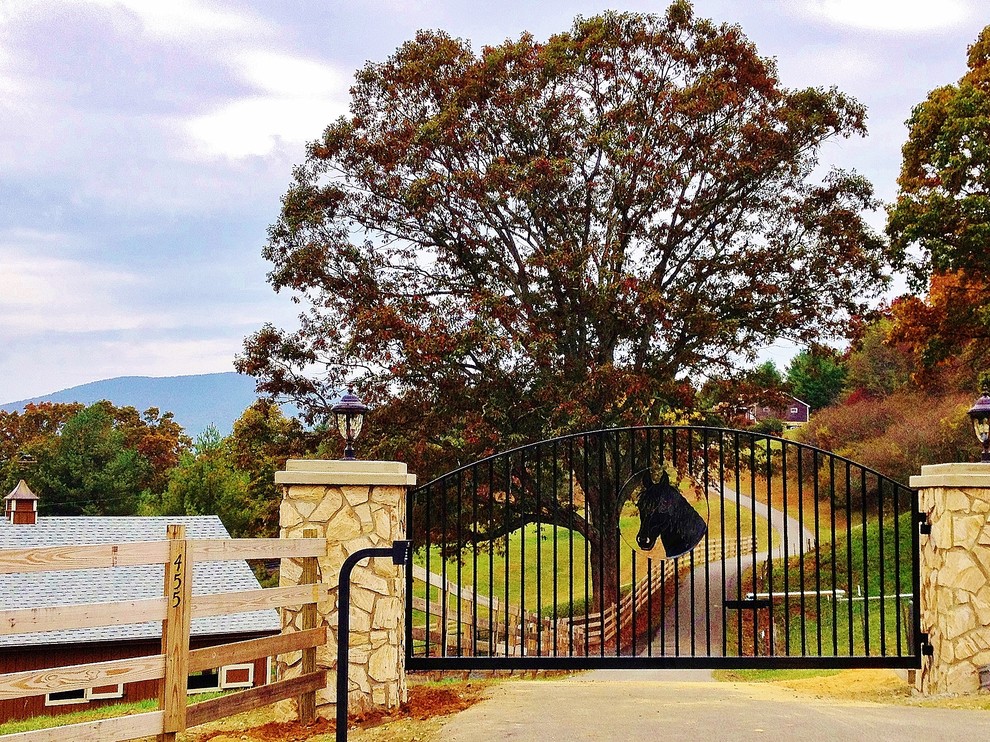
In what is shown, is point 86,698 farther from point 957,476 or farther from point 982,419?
point 982,419

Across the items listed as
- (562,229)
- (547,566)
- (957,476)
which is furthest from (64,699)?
(547,566)

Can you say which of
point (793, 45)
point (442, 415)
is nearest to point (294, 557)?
point (442, 415)

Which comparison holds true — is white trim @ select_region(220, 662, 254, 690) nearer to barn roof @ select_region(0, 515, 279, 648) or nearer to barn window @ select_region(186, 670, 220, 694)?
barn window @ select_region(186, 670, 220, 694)

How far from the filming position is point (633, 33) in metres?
17.5

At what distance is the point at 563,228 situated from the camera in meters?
17.2

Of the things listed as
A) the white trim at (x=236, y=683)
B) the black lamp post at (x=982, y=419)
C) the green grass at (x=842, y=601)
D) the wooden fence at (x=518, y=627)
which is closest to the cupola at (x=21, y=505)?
the white trim at (x=236, y=683)

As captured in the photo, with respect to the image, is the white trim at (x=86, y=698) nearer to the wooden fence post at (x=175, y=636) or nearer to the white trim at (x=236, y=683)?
the white trim at (x=236, y=683)

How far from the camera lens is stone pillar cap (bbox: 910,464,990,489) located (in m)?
7.34

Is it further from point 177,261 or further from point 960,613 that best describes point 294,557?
point 177,261

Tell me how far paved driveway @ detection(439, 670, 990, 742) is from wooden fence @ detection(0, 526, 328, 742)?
45.0 inches

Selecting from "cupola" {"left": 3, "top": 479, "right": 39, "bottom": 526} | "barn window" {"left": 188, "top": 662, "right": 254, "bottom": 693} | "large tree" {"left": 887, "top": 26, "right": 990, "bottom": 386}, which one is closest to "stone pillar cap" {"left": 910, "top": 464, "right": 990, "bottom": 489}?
"large tree" {"left": 887, "top": 26, "right": 990, "bottom": 386}

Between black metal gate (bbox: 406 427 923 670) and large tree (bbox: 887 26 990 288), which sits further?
large tree (bbox: 887 26 990 288)

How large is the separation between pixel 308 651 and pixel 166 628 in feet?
4.51

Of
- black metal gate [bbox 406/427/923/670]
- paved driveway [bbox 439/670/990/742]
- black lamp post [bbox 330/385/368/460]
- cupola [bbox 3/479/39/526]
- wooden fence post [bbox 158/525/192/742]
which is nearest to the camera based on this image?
wooden fence post [bbox 158/525/192/742]
